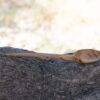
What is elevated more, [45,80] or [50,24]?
[50,24]

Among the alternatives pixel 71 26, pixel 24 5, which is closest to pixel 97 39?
pixel 71 26

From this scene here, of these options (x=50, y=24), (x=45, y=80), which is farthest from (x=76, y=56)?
(x=50, y=24)

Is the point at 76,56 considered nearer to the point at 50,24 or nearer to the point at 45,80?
the point at 45,80

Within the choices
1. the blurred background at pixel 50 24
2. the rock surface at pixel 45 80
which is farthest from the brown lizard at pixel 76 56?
the blurred background at pixel 50 24

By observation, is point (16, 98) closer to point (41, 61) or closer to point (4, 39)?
point (41, 61)

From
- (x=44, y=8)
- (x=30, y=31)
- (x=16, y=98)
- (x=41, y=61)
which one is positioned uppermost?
(x=44, y=8)

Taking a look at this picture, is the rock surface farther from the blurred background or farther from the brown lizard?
the blurred background
